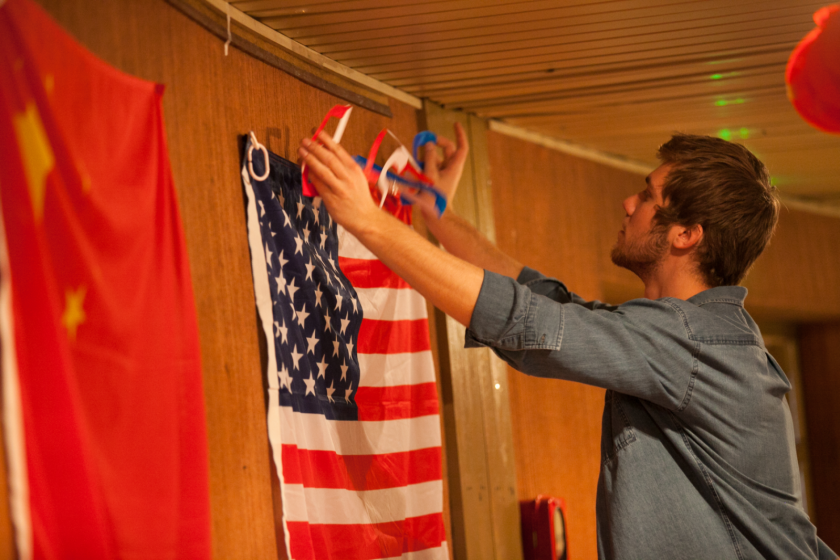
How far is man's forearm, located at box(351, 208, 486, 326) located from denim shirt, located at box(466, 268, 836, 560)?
0.21 ft

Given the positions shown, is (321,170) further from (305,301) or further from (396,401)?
(396,401)

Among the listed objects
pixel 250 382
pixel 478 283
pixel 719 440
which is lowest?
pixel 719 440

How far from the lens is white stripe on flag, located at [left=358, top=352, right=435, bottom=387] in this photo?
7.38ft

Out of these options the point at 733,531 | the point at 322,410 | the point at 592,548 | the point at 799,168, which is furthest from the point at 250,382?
the point at 799,168

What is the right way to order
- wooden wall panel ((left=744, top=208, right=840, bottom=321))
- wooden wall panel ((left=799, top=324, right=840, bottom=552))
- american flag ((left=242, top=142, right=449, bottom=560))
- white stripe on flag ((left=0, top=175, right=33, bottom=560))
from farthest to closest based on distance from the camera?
wooden wall panel ((left=799, top=324, right=840, bottom=552)), wooden wall panel ((left=744, top=208, right=840, bottom=321)), american flag ((left=242, top=142, right=449, bottom=560)), white stripe on flag ((left=0, top=175, right=33, bottom=560))

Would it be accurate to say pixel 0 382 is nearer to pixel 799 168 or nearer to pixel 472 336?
pixel 472 336

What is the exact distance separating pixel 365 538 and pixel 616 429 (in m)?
0.78

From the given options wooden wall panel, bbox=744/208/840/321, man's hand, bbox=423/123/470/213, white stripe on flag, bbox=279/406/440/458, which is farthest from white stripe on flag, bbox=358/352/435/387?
wooden wall panel, bbox=744/208/840/321

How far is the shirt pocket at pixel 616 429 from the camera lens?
6.09 ft

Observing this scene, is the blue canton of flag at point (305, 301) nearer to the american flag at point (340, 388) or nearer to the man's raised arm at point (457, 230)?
the american flag at point (340, 388)

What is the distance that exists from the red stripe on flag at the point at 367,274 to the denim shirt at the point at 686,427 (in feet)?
2.22

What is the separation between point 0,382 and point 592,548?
3.03 meters

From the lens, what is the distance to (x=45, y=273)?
46.0 inches

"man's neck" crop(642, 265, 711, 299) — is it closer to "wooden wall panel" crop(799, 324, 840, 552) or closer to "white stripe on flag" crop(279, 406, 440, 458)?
"white stripe on flag" crop(279, 406, 440, 458)
